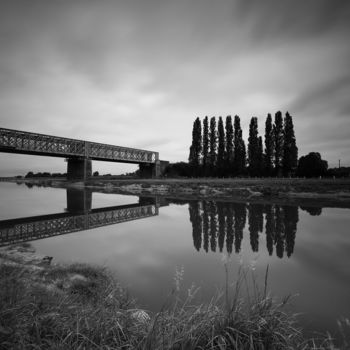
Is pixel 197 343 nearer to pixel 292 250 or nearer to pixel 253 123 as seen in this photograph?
pixel 292 250

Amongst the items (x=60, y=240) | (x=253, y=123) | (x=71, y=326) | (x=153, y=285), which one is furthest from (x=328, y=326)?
(x=253, y=123)

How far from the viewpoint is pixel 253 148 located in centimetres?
4900

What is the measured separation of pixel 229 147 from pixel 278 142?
10.8 meters

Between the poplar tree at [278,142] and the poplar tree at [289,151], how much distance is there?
2.51 feet

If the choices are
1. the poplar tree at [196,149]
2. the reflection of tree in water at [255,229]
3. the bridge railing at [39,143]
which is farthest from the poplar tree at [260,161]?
the bridge railing at [39,143]

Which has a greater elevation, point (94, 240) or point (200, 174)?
point (200, 174)

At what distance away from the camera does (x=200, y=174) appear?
2186 inches

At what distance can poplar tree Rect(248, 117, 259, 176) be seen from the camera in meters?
47.7

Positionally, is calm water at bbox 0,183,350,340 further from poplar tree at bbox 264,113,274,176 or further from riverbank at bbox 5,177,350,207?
poplar tree at bbox 264,113,274,176

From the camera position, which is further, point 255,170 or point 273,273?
point 255,170

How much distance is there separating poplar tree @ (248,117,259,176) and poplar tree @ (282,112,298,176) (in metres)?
5.36

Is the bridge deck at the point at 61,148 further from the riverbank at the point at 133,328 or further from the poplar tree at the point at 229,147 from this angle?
the riverbank at the point at 133,328

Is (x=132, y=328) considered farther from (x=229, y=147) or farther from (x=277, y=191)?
(x=229, y=147)

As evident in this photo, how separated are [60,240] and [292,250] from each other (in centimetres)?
910
